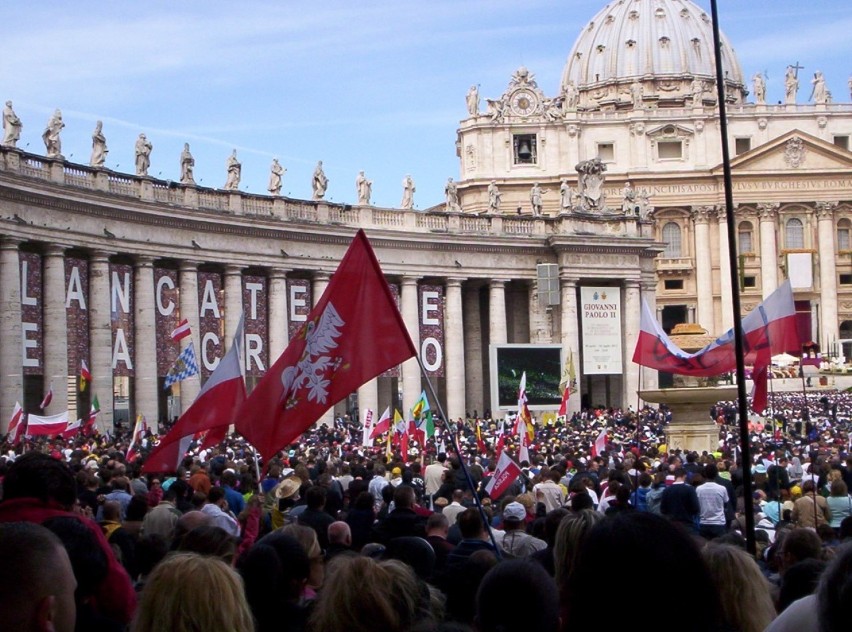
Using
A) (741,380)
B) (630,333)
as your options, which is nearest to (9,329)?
(630,333)

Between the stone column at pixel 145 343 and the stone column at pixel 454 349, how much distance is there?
1681cm

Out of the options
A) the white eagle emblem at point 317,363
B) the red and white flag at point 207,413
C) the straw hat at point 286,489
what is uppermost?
the white eagle emblem at point 317,363

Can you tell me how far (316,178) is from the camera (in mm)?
67375

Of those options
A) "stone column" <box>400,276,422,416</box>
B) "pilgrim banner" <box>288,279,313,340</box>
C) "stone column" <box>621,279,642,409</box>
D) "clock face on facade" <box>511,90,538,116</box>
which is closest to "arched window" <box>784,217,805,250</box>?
"clock face on facade" <box>511,90,538,116</box>

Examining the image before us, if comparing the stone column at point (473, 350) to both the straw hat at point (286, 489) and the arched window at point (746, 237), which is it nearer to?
the arched window at point (746, 237)

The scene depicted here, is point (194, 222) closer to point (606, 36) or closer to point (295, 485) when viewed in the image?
point (295, 485)

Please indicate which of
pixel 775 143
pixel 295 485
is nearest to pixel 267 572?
pixel 295 485

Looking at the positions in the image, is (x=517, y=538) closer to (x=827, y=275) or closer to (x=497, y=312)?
(x=497, y=312)

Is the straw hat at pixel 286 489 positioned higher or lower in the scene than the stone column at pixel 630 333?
lower

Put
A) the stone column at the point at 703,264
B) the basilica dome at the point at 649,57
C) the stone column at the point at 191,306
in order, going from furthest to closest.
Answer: the basilica dome at the point at 649,57 < the stone column at the point at 703,264 < the stone column at the point at 191,306

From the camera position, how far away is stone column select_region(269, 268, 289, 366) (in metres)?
64.0

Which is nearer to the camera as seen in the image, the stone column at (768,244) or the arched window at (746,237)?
the stone column at (768,244)

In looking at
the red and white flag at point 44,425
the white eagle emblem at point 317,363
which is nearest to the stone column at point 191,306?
the red and white flag at point 44,425

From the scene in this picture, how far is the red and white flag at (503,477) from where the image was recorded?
22172mm
